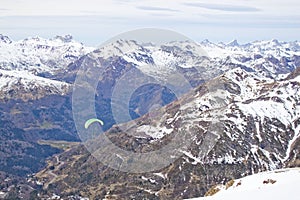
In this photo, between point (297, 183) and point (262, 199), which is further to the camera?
point (297, 183)

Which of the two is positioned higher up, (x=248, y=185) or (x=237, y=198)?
(x=237, y=198)

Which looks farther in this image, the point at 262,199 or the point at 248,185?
the point at 248,185

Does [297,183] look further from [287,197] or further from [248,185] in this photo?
[248,185]

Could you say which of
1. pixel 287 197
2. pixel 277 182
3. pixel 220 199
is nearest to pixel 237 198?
pixel 220 199

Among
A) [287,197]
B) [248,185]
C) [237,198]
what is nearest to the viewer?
[287,197]

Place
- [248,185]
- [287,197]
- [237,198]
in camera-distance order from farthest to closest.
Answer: [248,185]
[237,198]
[287,197]

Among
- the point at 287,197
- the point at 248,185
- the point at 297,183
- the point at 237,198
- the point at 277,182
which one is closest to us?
the point at 287,197

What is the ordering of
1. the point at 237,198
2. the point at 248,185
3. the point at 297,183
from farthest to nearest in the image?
the point at 248,185
the point at 297,183
the point at 237,198

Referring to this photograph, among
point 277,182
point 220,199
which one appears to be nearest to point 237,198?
point 220,199

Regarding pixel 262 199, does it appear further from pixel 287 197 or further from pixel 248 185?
pixel 248 185
